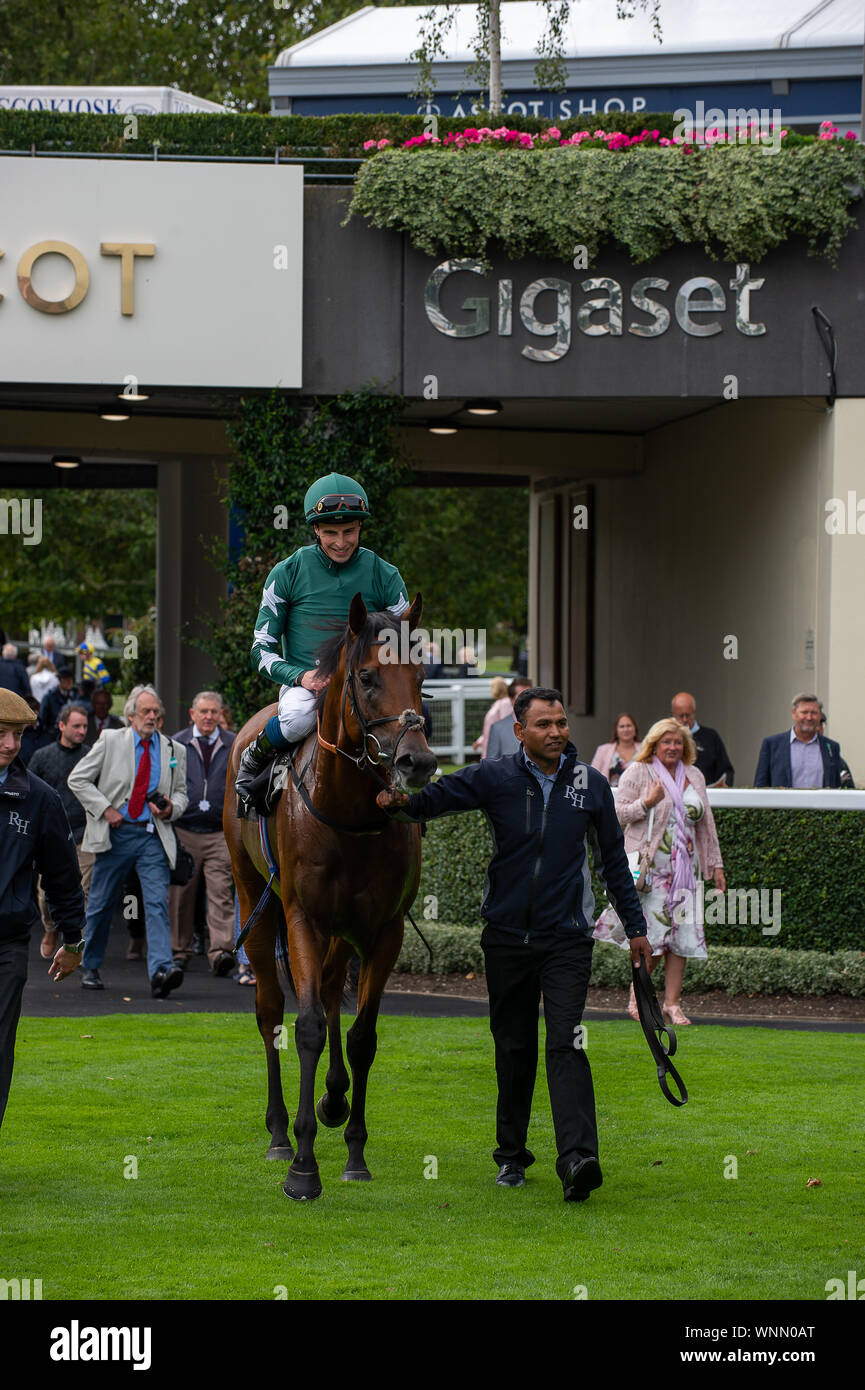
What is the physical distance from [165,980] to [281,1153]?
14.6 ft

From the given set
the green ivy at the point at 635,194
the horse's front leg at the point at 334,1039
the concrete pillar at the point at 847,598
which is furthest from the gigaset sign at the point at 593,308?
the horse's front leg at the point at 334,1039

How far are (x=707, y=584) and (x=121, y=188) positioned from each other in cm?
766

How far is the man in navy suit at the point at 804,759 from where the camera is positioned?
13953 mm

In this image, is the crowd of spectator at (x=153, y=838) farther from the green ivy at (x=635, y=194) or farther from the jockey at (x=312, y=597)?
the green ivy at (x=635, y=194)

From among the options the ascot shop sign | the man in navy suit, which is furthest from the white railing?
the man in navy suit

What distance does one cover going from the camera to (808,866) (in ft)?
43.6

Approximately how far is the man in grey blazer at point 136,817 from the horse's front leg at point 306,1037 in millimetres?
5164

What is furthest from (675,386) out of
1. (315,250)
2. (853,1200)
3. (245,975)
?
(853,1200)

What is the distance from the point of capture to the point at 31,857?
6.86 metres

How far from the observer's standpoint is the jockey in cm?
739

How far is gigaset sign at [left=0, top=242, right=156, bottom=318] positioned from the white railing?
19.9 metres

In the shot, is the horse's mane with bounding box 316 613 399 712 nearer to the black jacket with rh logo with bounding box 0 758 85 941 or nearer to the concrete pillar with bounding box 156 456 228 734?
the black jacket with rh logo with bounding box 0 758 85 941

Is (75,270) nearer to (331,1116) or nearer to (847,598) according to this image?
(847,598)

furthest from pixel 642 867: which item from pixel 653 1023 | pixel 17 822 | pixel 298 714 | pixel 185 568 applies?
pixel 185 568
